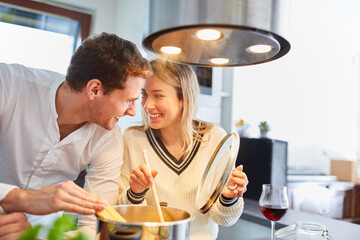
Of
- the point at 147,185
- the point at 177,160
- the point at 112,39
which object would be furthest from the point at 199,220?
the point at 112,39

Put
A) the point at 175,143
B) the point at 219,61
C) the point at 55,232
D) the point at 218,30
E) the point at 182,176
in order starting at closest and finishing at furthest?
1. the point at 55,232
2. the point at 218,30
3. the point at 219,61
4. the point at 182,176
5. the point at 175,143

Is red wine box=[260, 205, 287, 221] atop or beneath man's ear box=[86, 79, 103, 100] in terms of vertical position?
beneath

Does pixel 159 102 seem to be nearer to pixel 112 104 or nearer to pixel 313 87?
pixel 112 104

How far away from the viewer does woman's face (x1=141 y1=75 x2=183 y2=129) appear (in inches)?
61.3

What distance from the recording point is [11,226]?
0.80 meters

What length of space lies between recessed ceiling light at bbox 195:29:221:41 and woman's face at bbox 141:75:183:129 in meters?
0.78

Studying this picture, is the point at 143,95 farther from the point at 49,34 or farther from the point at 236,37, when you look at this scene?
the point at 49,34

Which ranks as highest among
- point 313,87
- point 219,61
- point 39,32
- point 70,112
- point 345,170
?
point 39,32

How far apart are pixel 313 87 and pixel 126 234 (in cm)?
425

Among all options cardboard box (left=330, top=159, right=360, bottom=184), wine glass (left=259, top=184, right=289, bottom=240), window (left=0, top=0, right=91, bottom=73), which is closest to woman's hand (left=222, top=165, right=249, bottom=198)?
wine glass (left=259, top=184, right=289, bottom=240)

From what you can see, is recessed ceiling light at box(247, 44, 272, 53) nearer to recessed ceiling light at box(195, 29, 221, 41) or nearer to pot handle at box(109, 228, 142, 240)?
recessed ceiling light at box(195, 29, 221, 41)

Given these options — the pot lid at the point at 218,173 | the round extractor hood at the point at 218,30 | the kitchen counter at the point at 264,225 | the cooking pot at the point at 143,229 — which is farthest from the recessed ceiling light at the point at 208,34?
the kitchen counter at the point at 264,225

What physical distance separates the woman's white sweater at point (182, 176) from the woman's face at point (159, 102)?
0.38 feet

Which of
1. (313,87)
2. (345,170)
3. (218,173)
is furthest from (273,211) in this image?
(313,87)
